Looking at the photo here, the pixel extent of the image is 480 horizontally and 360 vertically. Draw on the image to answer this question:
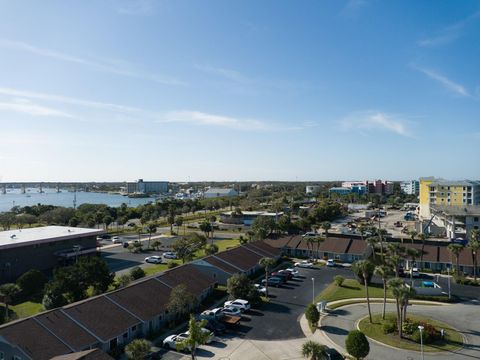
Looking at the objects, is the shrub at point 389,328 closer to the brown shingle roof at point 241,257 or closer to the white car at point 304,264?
the brown shingle roof at point 241,257

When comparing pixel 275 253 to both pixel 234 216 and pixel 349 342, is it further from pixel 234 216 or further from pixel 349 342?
pixel 234 216

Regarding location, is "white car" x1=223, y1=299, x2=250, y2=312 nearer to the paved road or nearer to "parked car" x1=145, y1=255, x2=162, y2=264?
the paved road

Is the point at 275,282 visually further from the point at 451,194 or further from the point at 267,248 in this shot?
the point at 451,194

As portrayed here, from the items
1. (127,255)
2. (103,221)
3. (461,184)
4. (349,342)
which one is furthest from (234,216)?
(349,342)

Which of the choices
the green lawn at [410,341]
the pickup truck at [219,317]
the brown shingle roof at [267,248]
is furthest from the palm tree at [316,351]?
the brown shingle roof at [267,248]

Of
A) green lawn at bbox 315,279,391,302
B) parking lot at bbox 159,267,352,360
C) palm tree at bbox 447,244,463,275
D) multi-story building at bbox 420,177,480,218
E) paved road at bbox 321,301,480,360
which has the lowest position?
parking lot at bbox 159,267,352,360

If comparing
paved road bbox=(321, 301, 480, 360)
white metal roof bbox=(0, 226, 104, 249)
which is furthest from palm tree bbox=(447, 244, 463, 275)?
white metal roof bbox=(0, 226, 104, 249)
